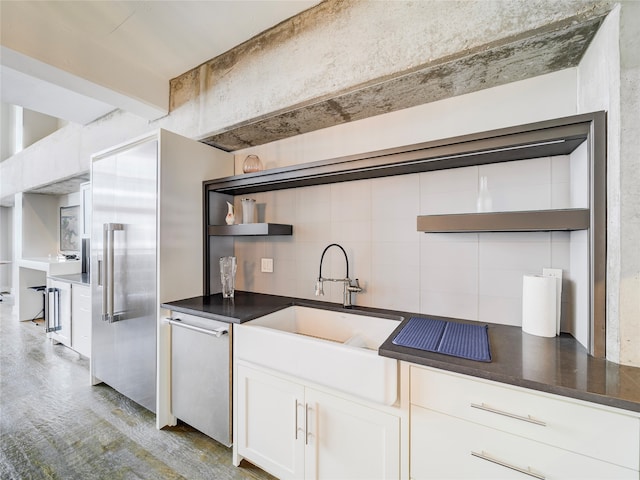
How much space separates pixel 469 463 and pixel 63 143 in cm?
548

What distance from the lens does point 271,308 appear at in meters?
1.85

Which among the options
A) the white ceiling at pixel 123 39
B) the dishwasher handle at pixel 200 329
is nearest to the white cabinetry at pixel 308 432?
the dishwasher handle at pixel 200 329

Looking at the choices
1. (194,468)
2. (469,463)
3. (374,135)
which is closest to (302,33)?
(374,135)

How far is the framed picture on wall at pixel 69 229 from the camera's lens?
4797 mm

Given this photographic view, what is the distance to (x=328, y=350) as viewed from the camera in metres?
1.28

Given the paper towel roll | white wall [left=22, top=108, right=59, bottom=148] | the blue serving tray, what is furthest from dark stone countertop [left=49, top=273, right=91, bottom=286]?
the paper towel roll

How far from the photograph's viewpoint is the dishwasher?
1653 mm

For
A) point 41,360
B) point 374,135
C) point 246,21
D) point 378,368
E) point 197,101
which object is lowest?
point 41,360

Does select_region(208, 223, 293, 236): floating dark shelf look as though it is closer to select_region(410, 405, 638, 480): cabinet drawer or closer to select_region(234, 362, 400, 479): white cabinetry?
select_region(234, 362, 400, 479): white cabinetry

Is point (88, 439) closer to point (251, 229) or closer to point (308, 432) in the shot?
point (308, 432)

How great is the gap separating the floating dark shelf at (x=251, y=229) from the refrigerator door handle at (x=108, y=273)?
28.6 inches

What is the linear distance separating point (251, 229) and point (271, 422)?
1230mm

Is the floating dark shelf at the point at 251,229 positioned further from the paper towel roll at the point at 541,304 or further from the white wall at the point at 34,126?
the white wall at the point at 34,126

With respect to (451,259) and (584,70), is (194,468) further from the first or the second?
(584,70)
